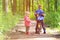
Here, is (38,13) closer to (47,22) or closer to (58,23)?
(58,23)

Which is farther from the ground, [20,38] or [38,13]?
[38,13]

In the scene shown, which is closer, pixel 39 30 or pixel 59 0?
pixel 39 30

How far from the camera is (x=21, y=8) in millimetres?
46094

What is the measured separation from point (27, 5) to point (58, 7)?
16029mm

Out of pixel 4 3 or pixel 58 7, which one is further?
pixel 58 7

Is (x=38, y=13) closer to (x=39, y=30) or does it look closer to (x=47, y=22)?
(x=39, y=30)

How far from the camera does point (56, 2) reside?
24.5 meters

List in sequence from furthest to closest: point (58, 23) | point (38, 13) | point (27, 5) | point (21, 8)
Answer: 1. point (21, 8)
2. point (27, 5)
3. point (58, 23)
4. point (38, 13)

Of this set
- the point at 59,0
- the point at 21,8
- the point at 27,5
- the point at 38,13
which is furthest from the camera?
the point at 21,8

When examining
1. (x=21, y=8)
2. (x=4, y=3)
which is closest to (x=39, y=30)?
(x=4, y=3)

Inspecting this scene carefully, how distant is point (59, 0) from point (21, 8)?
19.4 m

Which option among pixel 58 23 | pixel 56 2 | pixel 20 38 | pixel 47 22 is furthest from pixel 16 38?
pixel 56 2

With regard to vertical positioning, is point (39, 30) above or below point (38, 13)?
below

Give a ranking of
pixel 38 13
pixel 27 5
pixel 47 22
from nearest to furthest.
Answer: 1. pixel 38 13
2. pixel 47 22
3. pixel 27 5
